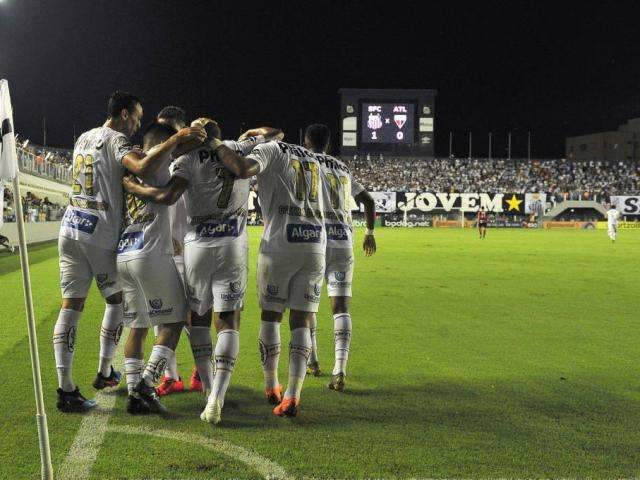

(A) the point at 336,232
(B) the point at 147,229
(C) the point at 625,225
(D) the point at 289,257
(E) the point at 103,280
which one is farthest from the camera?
(C) the point at 625,225

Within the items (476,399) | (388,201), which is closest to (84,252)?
(476,399)

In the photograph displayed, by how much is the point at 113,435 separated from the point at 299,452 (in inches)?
51.2

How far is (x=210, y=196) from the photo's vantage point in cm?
470

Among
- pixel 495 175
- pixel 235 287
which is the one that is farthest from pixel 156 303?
pixel 495 175

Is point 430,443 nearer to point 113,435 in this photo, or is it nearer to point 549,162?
point 113,435

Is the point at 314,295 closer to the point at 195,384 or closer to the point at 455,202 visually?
the point at 195,384

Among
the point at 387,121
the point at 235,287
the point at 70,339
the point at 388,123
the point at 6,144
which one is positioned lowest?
the point at 70,339

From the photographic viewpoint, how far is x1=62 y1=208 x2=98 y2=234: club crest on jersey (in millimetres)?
4906

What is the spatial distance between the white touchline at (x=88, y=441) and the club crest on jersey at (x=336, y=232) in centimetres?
231

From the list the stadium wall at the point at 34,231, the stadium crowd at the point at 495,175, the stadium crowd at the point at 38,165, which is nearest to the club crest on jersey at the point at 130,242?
the stadium wall at the point at 34,231

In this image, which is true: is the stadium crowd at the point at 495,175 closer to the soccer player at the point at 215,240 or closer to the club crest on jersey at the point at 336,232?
the club crest on jersey at the point at 336,232

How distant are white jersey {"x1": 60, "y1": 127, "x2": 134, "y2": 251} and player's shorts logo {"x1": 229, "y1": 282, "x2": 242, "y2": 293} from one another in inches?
40.4

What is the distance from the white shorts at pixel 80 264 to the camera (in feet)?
16.1

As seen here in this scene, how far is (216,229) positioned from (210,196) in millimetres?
249
